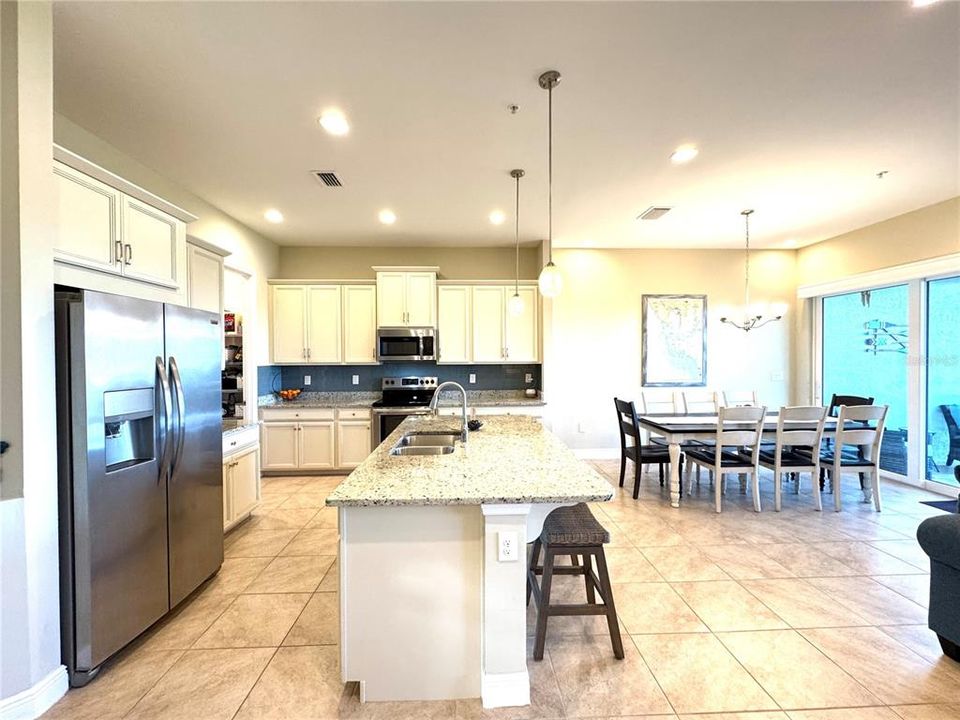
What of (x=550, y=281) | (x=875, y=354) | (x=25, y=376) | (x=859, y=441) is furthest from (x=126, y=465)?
(x=875, y=354)

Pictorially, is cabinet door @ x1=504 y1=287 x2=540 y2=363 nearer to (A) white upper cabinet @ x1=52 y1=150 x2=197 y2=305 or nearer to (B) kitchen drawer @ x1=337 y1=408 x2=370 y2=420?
(B) kitchen drawer @ x1=337 y1=408 x2=370 y2=420

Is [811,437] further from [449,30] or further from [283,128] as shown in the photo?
[283,128]

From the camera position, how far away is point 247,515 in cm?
346

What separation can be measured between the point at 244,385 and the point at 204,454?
2.22 metres

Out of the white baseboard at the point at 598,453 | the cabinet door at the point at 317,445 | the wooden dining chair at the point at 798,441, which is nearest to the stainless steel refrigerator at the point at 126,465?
the cabinet door at the point at 317,445

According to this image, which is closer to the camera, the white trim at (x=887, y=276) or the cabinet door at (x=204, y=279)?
the cabinet door at (x=204, y=279)

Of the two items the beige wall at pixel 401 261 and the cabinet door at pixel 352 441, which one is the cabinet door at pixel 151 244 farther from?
the beige wall at pixel 401 261

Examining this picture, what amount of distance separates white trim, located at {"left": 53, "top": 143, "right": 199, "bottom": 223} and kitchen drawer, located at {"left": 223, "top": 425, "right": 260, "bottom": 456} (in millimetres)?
1580

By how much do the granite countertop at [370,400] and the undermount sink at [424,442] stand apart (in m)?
2.04

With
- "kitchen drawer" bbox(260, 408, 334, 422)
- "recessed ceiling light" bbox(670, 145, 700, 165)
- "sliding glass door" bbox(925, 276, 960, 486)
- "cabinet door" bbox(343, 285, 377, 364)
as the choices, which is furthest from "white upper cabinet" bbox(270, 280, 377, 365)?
"sliding glass door" bbox(925, 276, 960, 486)

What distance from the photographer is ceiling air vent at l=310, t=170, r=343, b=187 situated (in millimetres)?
3182

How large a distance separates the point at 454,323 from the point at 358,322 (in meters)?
1.20

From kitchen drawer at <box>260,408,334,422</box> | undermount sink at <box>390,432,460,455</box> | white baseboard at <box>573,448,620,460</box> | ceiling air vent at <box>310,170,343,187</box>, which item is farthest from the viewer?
white baseboard at <box>573,448,620,460</box>

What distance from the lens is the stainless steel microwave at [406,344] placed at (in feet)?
16.2
